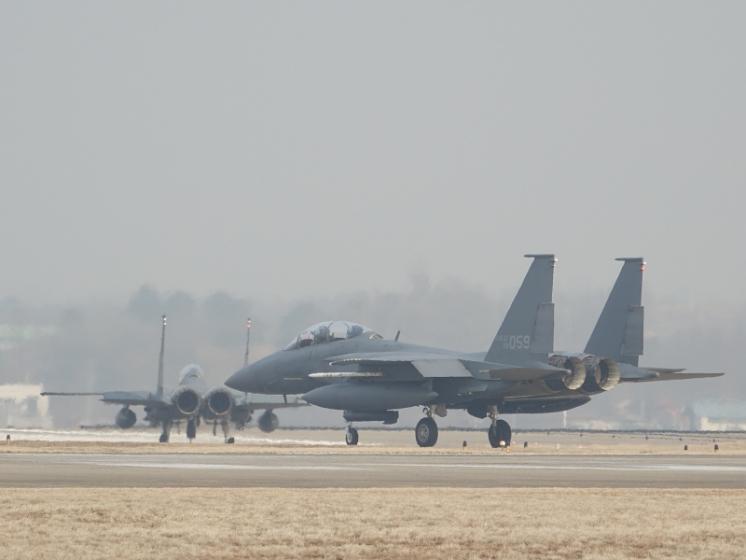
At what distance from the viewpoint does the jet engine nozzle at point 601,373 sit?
51.9 m

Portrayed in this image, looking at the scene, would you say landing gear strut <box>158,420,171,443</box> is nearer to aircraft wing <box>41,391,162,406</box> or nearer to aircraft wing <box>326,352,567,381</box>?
aircraft wing <box>41,391,162,406</box>

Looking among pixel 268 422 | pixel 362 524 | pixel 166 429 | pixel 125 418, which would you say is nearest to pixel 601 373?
pixel 166 429

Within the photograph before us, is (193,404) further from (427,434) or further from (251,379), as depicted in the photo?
(427,434)

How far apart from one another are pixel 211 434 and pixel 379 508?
181ft

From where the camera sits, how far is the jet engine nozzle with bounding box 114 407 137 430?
264 feet

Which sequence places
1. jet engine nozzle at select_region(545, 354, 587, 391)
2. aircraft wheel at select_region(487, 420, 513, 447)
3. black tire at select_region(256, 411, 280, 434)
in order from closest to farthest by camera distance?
jet engine nozzle at select_region(545, 354, 587, 391) < aircraft wheel at select_region(487, 420, 513, 447) < black tire at select_region(256, 411, 280, 434)

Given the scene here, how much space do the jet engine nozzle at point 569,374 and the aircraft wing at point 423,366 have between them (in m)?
0.59

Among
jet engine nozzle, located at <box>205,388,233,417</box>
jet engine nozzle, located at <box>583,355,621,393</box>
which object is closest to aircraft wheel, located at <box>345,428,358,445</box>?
jet engine nozzle, located at <box>583,355,621,393</box>

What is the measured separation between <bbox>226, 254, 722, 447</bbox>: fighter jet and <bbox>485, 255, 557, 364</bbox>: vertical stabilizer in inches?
1.4

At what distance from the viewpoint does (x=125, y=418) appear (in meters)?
80.4

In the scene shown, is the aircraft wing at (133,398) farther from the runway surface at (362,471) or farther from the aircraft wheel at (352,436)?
the runway surface at (362,471)

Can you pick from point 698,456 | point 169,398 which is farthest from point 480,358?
point 169,398

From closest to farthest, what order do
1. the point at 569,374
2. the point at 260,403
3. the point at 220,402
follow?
1. the point at 569,374
2. the point at 220,402
3. the point at 260,403

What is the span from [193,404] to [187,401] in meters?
0.36
